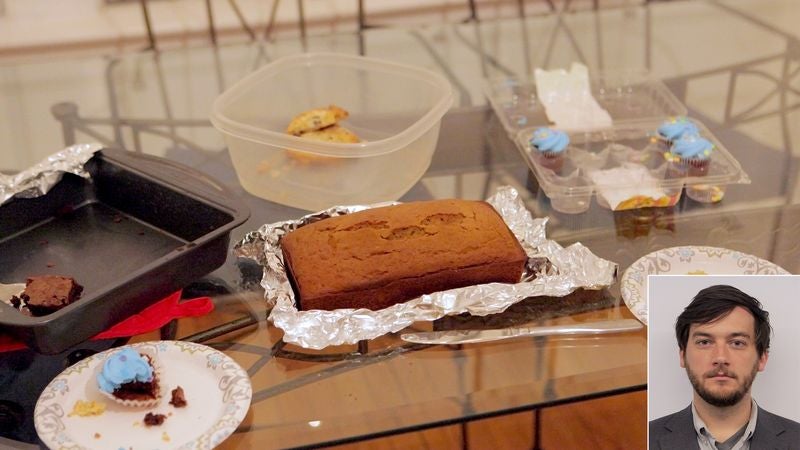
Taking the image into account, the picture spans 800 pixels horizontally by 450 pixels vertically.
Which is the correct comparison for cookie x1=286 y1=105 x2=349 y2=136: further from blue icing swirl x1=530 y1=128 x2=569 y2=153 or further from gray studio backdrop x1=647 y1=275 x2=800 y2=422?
gray studio backdrop x1=647 y1=275 x2=800 y2=422

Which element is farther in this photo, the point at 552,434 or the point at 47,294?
the point at 552,434

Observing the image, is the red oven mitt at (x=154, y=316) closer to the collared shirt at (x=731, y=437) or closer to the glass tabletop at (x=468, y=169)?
the glass tabletop at (x=468, y=169)

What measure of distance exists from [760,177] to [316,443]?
0.74m

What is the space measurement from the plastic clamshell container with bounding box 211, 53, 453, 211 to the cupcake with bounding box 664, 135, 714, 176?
0.32 metres

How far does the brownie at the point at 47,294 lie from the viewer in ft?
2.78

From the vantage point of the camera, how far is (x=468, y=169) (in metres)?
1.22

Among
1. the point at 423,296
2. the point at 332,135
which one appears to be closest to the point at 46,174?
the point at 332,135

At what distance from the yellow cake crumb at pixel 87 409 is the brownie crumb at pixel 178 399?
0.06 m

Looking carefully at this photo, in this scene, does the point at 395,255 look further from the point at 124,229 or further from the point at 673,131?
the point at 673,131

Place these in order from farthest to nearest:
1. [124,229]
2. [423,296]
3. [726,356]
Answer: [124,229]
[423,296]
[726,356]

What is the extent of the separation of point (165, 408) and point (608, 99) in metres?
0.89

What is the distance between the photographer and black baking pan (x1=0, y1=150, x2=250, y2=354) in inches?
35.8

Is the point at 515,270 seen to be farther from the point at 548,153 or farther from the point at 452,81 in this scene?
the point at 452,81

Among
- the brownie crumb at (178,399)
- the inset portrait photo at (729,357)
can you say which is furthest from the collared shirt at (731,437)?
the brownie crumb at (178,399)
